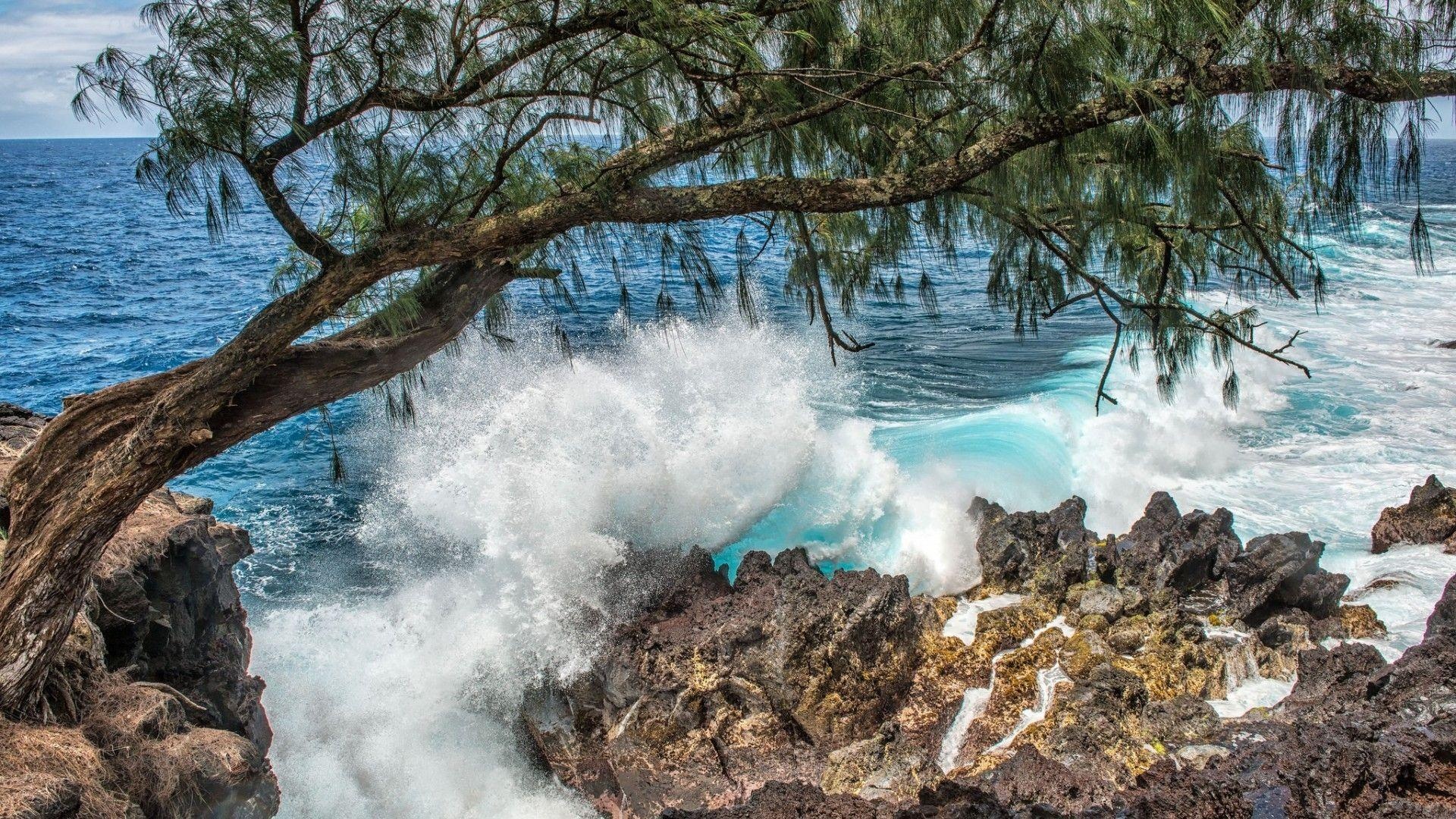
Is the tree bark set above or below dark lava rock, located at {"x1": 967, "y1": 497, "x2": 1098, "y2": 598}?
above

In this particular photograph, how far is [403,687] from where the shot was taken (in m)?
7.63

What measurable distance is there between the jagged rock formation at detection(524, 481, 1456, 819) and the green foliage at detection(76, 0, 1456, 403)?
6.14 ft

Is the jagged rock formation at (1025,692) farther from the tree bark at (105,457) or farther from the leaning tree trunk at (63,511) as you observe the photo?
the leaning tree trunk at (63,511)

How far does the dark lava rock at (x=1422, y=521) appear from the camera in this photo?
8766 mm

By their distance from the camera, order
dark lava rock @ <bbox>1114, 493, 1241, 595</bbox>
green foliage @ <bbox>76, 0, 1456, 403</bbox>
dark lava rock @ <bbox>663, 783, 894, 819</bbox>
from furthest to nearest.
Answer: dark lava rock @ <bbox>1114, 493, 1241, 595</bbox> → dark lava rock @ <bbox>663, 783, 894, 819</bbox> → green foliage @ <bbox>76, 0, 1456, 403</bbox>

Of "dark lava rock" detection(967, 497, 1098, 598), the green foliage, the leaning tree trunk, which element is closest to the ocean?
"dark lava rock" detection(967, 497, 1098, 598)

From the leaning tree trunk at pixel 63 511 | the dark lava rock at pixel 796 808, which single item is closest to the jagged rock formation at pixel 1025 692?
the dark lava rock at pixel 796 808

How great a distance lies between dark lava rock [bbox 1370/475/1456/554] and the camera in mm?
8766

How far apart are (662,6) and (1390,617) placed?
7.79 metres

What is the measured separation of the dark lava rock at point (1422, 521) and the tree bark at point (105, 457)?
9.28 metres

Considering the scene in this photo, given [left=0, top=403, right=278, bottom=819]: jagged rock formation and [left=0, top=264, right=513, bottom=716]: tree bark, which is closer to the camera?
[left=0, top=264, right=513, bottom=716]: tree bark

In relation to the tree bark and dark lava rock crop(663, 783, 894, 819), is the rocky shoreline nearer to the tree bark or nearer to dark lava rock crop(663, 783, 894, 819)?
dark lava rock crop(663, 783, 894, 819)

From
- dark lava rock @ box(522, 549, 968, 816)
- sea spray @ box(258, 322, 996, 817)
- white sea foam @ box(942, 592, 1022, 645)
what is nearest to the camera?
dark lava rock @ box(522, 549, 968, 816)

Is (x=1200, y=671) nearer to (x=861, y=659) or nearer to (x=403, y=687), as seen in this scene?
(x=861, y=659)
